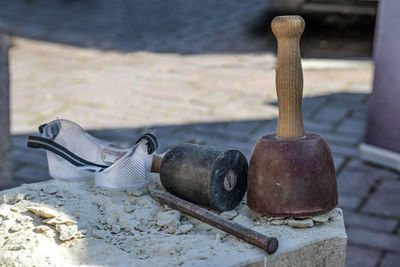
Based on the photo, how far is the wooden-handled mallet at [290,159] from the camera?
4.56ft

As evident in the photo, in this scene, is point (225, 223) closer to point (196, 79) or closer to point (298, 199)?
point (298, 199)

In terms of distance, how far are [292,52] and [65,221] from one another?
2.25 ft

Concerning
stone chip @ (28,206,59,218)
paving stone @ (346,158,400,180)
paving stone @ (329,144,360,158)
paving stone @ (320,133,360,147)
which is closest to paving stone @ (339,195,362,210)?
paving stone @ (346,158,400,180)

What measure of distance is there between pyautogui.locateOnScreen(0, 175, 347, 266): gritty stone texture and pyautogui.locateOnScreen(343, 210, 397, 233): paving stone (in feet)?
4.03

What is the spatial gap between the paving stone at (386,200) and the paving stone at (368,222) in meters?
0.07

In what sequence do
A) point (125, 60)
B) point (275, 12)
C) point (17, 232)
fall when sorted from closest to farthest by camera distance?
point (17, 232)
point (125, 60)
point (275, 12)

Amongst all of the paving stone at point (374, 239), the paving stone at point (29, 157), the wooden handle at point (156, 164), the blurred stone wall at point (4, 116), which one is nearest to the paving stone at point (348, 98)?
the paving stone at point (374, 239)

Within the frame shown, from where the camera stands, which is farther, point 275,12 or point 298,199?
point 275,12

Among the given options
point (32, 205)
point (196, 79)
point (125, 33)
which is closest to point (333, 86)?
point (196, 79)

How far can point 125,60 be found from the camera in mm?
5695

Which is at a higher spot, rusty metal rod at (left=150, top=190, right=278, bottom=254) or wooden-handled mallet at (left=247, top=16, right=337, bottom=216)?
wooden-handled mallet at (left=247, top=16, right=337, bottom=216)

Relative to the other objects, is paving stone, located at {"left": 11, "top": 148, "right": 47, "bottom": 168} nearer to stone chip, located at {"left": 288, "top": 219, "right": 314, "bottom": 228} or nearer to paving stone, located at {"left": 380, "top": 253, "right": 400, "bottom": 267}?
paving stone, located at {"left": 380, "top": 253, "right": 400, "bottom": 267}

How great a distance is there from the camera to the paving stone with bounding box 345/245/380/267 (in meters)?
2.36

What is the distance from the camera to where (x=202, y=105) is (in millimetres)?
4324
